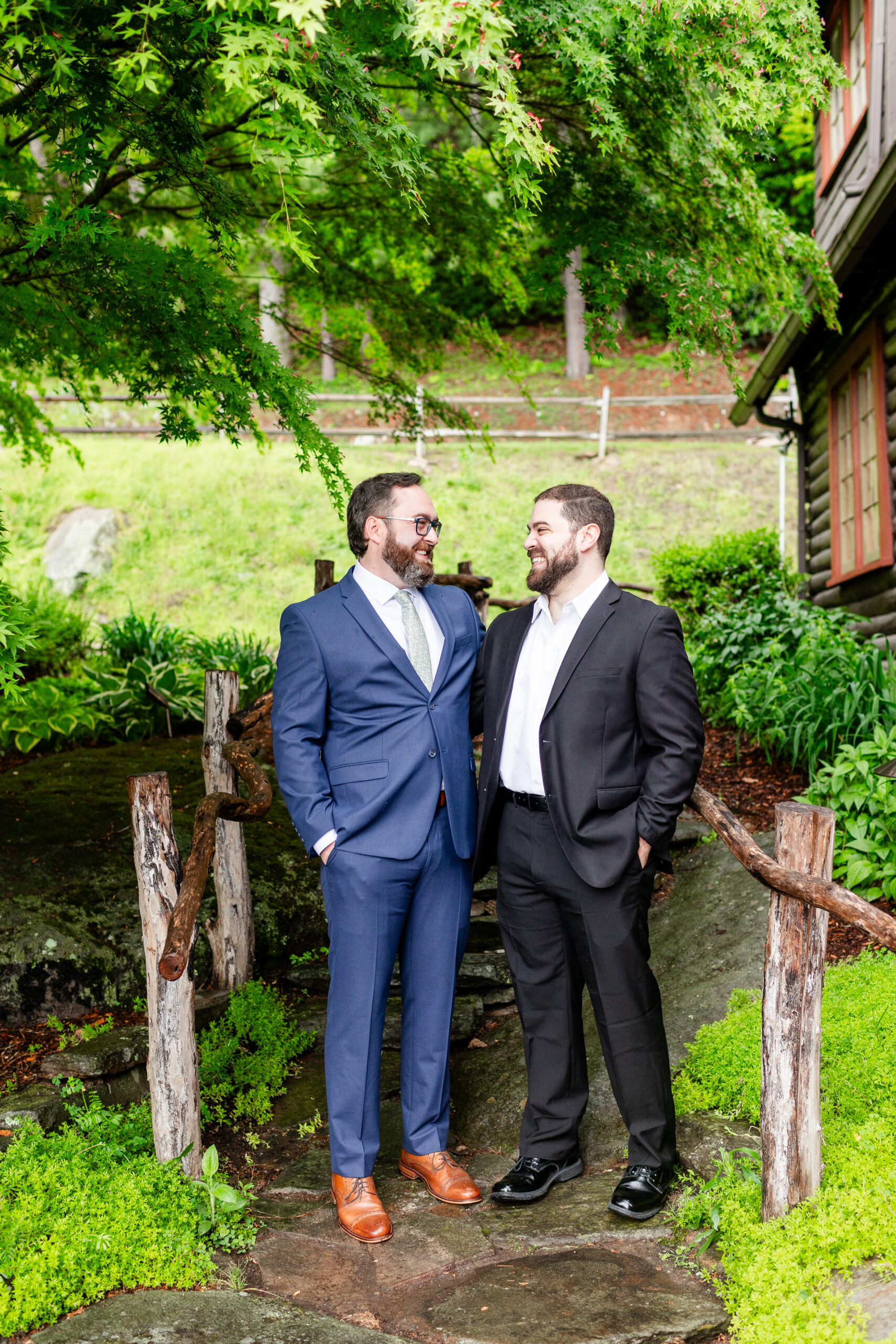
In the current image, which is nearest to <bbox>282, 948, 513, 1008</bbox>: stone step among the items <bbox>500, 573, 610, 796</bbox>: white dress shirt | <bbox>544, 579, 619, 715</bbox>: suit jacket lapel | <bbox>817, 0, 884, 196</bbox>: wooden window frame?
<bbox>500, 573, 610, 796</bbox>: white dress shirt

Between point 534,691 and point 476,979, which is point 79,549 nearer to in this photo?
point 476,979

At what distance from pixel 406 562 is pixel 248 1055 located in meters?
2.44

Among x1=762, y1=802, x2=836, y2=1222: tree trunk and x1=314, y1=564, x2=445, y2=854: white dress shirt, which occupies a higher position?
x1=314, y1=564, x2=445, y2=854: white dress shirt

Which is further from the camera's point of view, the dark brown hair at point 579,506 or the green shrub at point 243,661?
the green shrub at point 243,661

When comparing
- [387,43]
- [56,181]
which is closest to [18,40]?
[387,43]

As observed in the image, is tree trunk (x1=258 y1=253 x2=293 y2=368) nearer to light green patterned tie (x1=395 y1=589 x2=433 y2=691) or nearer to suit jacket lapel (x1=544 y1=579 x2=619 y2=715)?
light green patterned tie (x1=395 y1=589 x2=433 y2=691)

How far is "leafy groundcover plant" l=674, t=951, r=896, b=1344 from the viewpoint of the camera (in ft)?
8.10

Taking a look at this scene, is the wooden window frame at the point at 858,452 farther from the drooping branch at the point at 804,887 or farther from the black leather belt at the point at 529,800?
the black leather belt at the point at 529,800

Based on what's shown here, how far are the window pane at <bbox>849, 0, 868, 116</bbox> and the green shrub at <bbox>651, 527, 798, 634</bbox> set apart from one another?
420 cm

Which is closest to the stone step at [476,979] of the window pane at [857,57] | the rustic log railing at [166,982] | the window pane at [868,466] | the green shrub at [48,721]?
the rustic log railing at [166,982]

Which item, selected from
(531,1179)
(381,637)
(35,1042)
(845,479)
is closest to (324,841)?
(381,637)

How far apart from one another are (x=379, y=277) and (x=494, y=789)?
14.8 ft

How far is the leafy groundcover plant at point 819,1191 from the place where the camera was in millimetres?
2469

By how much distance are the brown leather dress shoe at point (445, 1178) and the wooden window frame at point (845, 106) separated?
805cm
